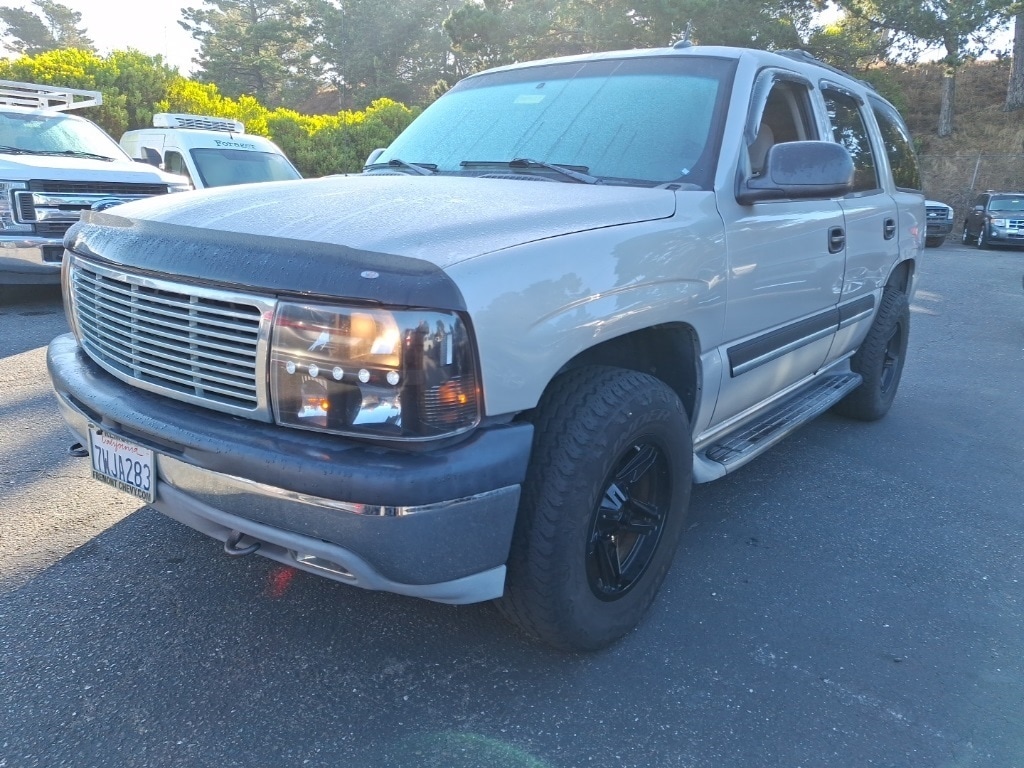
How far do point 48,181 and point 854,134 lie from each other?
6.26 m

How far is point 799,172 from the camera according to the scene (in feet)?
8.75

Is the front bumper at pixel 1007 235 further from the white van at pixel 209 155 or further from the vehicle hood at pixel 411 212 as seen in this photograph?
the vehicle hood at pixel 411 212

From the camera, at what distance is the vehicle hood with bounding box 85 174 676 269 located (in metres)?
1.94

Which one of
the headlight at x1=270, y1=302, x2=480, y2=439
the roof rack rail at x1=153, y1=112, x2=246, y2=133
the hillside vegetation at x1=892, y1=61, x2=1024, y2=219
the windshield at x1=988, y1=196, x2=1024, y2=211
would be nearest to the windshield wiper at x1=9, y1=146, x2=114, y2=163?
the roof rack rail at x1=153, y1=112, x2=246, y2=133

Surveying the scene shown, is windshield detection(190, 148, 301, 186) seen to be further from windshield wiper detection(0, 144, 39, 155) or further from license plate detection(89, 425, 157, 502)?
license plate detection(89, 425, 157, 502)

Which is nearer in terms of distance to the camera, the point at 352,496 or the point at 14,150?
the point at 352,496

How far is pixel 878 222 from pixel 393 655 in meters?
3.34

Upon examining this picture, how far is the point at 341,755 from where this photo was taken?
196 centimetres

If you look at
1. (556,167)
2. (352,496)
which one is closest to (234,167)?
(556,167)

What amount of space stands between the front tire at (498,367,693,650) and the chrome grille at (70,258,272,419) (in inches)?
29.5

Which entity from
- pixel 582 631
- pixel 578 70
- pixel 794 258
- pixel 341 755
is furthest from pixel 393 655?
pixel 578 70

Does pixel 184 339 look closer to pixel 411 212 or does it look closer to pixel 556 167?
pixel 411 212

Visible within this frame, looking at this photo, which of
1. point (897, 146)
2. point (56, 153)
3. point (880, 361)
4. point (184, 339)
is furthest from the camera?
point (56, 153)

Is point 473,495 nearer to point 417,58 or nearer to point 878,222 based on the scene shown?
point 878,222
